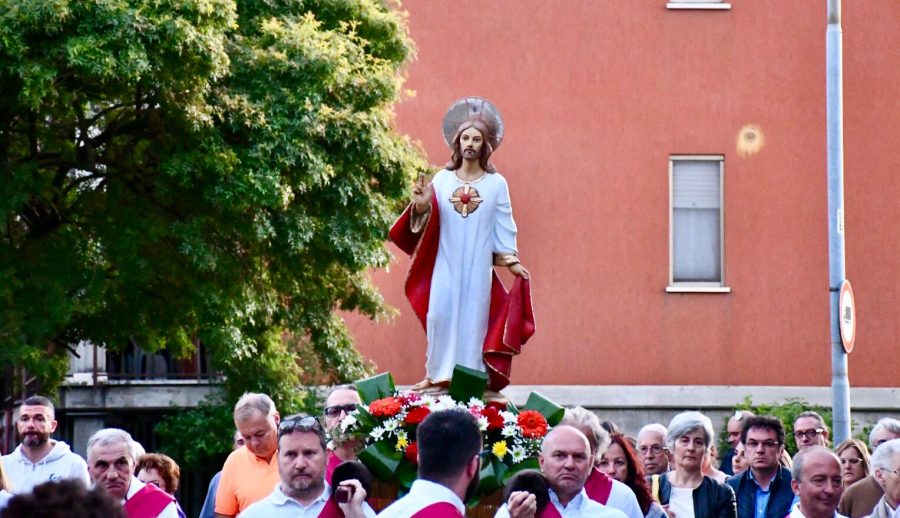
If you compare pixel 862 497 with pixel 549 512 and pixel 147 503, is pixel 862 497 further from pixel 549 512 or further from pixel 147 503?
pixel 147 503

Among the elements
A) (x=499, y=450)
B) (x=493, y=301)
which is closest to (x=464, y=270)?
(x=493, y=301)

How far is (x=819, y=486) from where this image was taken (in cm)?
866

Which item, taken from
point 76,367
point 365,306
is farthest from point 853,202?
point 76,367

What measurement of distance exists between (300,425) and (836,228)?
10.1m

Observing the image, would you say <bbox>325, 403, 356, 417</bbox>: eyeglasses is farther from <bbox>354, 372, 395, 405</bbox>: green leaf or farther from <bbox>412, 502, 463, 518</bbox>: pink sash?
<bbox>412, 502, 463, 518</bbox>: pink sash

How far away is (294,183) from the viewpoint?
20094 millimetres

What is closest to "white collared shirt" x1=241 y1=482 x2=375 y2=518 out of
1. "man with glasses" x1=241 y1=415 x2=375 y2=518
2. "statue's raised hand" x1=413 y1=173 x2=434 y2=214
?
"man with glasses" x1=241 y1=415 x2=375 y2=518

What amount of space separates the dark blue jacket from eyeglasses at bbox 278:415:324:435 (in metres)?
3.36

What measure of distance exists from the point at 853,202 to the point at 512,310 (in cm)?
1622

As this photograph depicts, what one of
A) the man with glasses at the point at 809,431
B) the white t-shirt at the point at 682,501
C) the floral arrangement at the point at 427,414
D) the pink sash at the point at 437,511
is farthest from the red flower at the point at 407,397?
the pink sash at the point at 437,511

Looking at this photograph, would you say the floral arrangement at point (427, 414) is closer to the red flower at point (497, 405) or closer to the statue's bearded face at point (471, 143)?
the red flower at point (497, 405)

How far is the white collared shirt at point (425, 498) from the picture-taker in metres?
6.20

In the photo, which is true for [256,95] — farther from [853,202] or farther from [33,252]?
[853,202]

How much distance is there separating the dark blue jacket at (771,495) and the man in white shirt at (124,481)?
11.5ft
